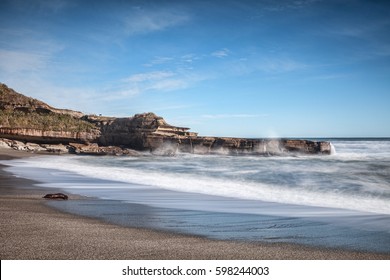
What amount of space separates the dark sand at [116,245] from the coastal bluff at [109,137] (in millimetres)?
30405

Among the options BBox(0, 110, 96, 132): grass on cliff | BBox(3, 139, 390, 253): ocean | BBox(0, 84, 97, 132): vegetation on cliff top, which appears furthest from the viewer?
BBox(0, 84, 97, 132): vegetation on cliff top

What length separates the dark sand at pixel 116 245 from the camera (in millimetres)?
3766

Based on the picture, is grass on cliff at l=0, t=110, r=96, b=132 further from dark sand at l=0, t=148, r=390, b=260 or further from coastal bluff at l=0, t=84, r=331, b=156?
dark sand at l=0, t=148, r=390, b=260

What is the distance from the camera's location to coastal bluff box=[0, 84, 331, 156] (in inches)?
1391

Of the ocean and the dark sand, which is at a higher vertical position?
the dark sand

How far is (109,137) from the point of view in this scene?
41.3 m

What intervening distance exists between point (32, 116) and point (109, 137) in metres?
9.87

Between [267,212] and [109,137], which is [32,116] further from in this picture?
[267,212]

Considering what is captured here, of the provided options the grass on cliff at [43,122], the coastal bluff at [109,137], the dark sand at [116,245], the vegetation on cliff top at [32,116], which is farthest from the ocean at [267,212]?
the vegetation on cliff top at [32,116]

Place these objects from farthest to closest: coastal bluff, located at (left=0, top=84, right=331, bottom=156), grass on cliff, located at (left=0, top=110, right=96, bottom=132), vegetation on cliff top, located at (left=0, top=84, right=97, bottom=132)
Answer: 1. vegetation on cliff top, located at (left=0, top=84, right=97, bottom=132)
2. grass on cliff, located at (left=0, top=110, right=96, bottom=132)
3. coastal bluff, located at (left=0, top=84, right=331, bottom=156)

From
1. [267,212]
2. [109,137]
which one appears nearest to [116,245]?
[267,212]

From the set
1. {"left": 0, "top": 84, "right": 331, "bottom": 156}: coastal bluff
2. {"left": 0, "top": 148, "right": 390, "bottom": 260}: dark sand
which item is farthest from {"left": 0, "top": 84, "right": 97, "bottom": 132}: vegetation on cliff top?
{"left": 0, "top": 148, "right": 390, "bottom": 260}: dark sand

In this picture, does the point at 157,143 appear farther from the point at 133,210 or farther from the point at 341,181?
the point at 133,210

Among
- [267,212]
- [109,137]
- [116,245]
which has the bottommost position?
[267,212]
